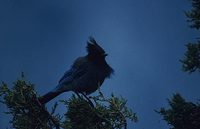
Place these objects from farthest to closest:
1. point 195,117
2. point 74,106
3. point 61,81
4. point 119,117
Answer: point 61,81
point 195,117
point 74,106
point 119,117

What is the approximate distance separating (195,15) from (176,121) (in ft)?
9.08

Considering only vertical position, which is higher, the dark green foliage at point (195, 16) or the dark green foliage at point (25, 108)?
the dark green foliage at point (195, 16)

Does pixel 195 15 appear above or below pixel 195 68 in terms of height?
above

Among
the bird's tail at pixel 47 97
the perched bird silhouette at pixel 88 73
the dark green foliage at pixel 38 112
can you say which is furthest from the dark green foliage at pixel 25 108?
the perched bird silhouette at pixel 88 73

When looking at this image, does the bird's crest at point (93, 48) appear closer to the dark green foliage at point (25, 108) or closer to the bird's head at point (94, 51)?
the bird's head at point (94, 51)

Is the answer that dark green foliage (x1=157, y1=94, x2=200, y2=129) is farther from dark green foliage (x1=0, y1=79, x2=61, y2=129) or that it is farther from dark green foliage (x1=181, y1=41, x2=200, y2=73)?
dark green foliage (x1=0, y1=79, x2=61, y2=129)

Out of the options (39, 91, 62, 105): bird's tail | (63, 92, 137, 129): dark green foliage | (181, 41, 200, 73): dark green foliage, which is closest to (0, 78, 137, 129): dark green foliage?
(63, 92, 137, 129): dark green foliage

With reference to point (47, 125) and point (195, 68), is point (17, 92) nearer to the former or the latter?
point (47, 125)

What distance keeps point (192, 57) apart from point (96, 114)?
4.18 meters

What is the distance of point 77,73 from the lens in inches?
450

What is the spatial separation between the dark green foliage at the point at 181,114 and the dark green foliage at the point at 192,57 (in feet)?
2.56

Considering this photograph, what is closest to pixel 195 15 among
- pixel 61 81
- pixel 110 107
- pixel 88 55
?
pixel 88 55

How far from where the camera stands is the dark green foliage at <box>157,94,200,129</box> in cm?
955

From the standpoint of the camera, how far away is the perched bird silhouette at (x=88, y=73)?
11.0 metres
